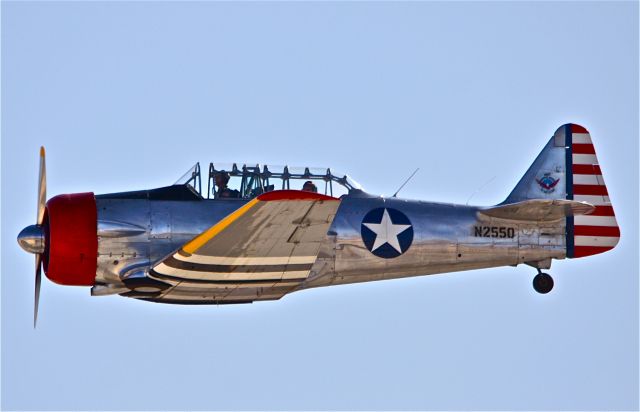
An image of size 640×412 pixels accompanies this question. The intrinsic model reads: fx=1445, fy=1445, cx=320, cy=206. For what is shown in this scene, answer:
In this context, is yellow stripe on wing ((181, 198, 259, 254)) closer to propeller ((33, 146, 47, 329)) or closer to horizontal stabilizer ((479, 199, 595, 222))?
propeller ((33, 146, 47, 329))

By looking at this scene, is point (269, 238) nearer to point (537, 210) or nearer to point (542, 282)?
point (537, 210)

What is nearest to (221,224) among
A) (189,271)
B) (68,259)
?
(189,271)

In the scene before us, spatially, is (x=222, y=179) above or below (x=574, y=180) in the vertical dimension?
below

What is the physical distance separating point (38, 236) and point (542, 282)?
7077mm

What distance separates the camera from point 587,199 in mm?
20734

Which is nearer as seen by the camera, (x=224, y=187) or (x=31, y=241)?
(x=31, y=241)

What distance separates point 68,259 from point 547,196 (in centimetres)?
700

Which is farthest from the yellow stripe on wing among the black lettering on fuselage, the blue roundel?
the black lettering on fuselage

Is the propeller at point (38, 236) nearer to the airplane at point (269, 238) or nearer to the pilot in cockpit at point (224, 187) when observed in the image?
the airplane at point (269, 238)

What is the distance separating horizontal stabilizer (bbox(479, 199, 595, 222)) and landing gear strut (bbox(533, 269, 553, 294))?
975 mm

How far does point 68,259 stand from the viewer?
1805 centimetres

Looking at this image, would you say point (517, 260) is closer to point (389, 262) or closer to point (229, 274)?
point (389, 262)

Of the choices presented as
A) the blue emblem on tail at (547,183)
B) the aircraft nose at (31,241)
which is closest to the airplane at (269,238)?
the aircraft nose at (31,241)

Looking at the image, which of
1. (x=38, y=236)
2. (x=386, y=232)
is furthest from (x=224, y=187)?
(x=38, y=236)
